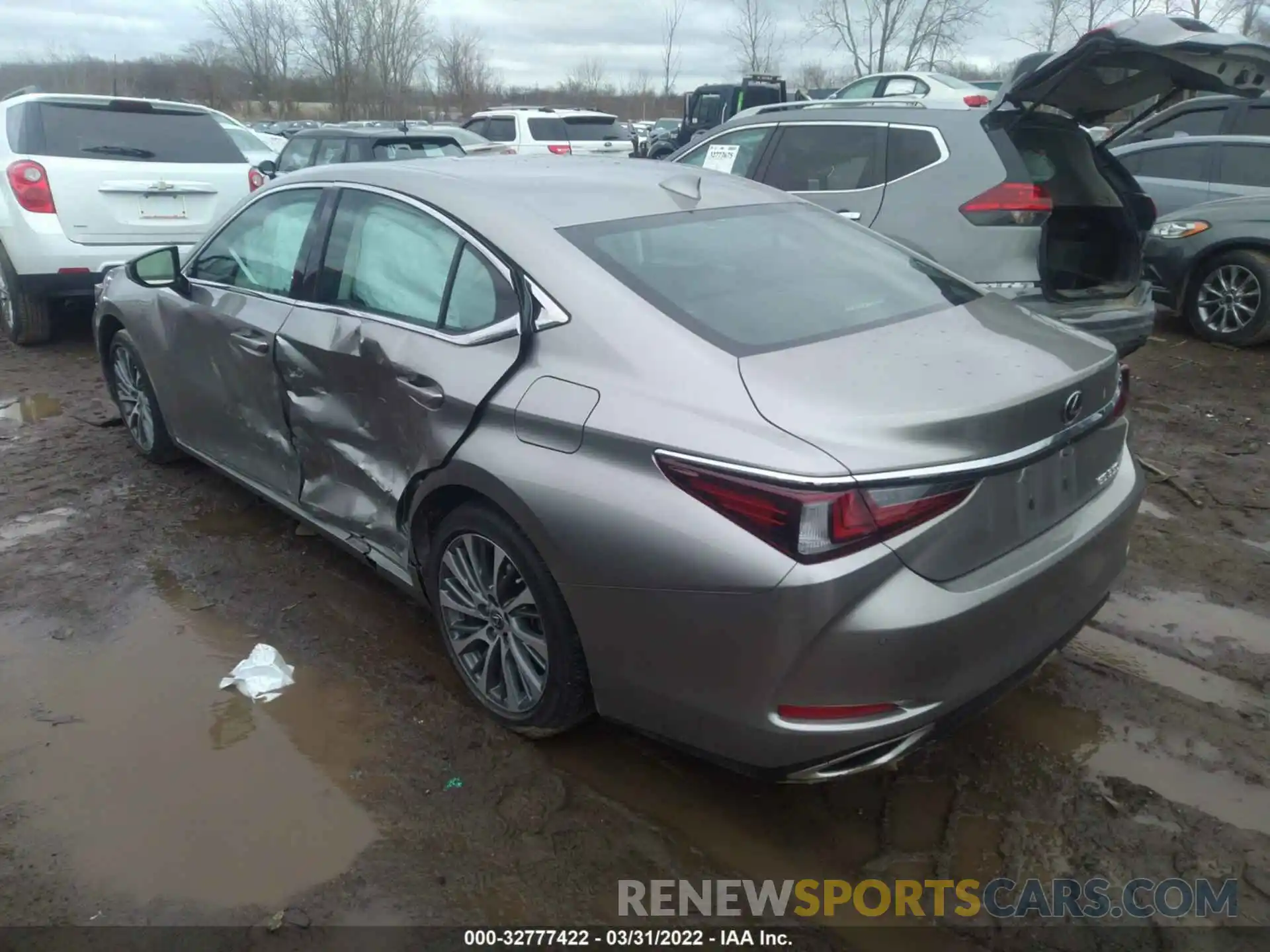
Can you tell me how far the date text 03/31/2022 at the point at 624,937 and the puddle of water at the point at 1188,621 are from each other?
77.7 inches

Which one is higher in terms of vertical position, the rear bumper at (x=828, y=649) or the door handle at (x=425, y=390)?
the door handle at (x=425, y=390)


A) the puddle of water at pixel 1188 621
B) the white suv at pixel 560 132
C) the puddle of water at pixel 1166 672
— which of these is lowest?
the puddle of water at pixel 1166 672

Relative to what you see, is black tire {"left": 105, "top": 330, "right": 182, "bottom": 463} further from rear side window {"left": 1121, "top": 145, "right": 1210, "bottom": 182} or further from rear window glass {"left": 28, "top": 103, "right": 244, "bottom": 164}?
rear side window {"left": 1121, "top": 145, "right": 1210, "bottom": 182}

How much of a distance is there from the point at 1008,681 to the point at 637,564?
97 cm

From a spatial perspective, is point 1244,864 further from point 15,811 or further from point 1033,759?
point 15,811

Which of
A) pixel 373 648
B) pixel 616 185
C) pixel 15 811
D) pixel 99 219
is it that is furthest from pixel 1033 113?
pixel 99 219

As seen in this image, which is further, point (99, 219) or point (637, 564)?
point (99, 219)

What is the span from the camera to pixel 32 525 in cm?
447

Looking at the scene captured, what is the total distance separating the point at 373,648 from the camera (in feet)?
11.4

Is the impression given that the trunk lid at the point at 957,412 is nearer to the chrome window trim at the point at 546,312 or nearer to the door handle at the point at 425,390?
the chrome window trim at the point at 546,312

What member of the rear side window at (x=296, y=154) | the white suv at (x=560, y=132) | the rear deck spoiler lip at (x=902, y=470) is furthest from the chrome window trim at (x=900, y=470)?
the white suv at (x=560, y=132)

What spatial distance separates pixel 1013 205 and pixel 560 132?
1298 cm

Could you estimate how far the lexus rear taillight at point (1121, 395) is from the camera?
2.73 m

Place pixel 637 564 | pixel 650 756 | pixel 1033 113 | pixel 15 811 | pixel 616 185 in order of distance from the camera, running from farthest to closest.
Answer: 1. pixel 1033 113
2. pixel 616 185
3. pixel 650 756
4. pixel 15 811
5. pixel 637 564
